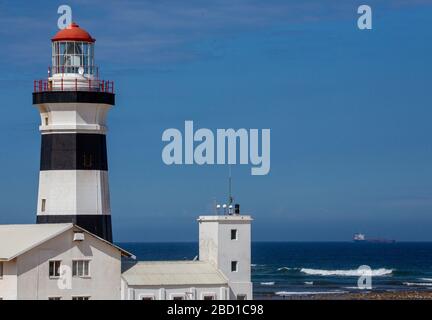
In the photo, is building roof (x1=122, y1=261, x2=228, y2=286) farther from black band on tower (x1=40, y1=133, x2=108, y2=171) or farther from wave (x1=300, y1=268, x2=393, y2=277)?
wave (x1=300, y1=268, x2=393, y2=277)

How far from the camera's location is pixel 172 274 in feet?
133

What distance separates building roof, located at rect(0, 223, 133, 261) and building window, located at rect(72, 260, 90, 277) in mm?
901

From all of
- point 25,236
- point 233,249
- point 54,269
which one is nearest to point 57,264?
point 54,269

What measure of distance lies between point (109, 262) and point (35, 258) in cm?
266

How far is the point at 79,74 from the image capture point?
42.4 metres

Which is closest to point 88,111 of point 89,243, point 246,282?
point 89,243

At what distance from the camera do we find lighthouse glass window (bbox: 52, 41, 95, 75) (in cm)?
4262

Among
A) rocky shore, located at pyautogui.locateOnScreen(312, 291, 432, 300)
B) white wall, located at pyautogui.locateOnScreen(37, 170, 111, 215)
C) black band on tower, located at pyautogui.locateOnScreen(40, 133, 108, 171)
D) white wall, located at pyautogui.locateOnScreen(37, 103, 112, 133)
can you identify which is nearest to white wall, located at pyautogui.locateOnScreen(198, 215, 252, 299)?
white wall, located at pyautogui.locateOnScreen(37, 170, 111, 215)

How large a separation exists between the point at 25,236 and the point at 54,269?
1571 mm

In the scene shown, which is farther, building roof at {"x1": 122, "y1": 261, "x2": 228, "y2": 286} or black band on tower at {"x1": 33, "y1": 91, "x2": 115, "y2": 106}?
black band on tower at {"x1": 33, "y1": 91, "x2": 115, "y2": 106}

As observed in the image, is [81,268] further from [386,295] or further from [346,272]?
[346,272]

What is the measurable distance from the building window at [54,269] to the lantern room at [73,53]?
6.91 metres

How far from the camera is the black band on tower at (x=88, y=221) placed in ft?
137
